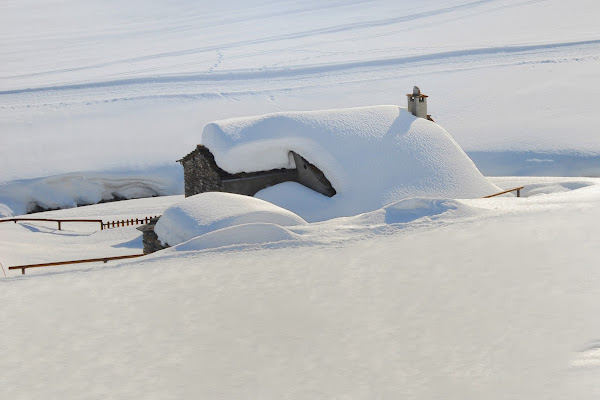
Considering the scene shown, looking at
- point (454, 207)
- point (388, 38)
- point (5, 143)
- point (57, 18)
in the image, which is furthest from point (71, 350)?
point (57, 18)

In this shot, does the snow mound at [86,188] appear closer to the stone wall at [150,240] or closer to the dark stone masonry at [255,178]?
the dark stone masonry at [255,178]

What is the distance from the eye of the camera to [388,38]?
7381 cm

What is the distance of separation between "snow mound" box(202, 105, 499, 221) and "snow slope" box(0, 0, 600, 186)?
1272 centimetres

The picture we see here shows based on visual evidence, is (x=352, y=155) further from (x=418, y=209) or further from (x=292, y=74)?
(x=292, y=74)

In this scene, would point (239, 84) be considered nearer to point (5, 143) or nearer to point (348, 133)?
point (5, 143)

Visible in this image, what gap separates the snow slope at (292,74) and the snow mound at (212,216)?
2249 cm

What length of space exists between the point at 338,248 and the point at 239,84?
4915 cm

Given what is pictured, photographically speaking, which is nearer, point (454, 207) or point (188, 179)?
point (454, 207)

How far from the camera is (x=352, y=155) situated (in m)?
26.8

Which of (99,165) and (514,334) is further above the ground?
(99,165)

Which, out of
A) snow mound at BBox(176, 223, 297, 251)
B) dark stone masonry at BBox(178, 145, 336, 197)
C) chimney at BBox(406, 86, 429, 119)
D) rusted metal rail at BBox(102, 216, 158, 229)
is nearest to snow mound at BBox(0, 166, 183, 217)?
rusted metal rail at BBox(102, 216, 158, 229)

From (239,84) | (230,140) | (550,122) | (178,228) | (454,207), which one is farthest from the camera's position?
(239,84)

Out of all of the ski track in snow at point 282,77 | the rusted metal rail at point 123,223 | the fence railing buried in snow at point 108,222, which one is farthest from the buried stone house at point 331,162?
the ski track in snow at point 282,77

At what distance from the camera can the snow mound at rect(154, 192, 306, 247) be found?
18.3 m
